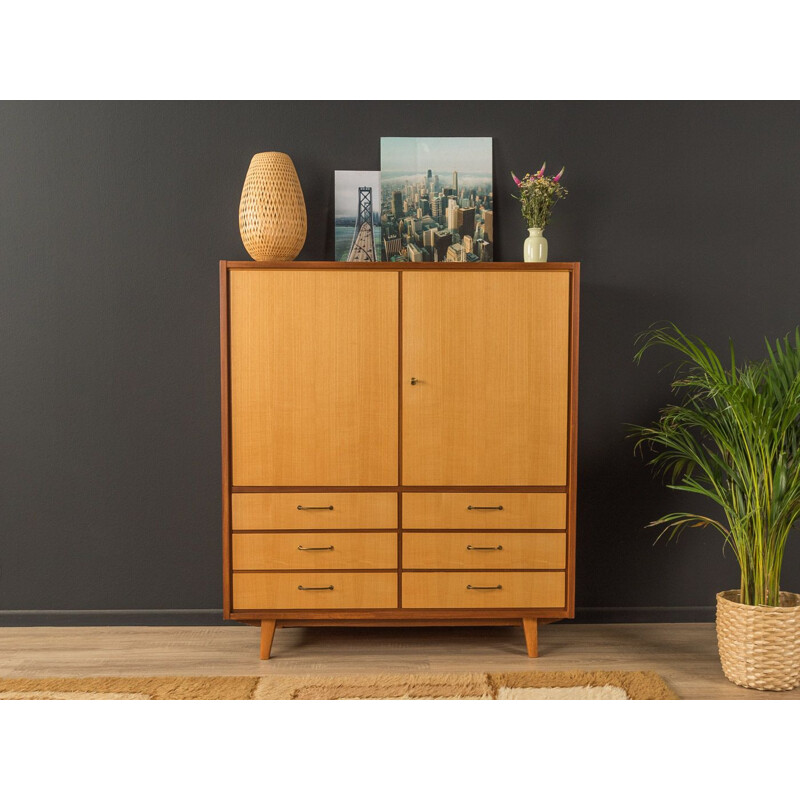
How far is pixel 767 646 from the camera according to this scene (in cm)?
260

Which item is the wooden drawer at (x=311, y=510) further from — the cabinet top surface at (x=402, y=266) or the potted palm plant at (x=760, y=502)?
the potted palm plant at (x=760, y=502)

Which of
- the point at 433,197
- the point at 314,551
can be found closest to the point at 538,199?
the point at 433,197

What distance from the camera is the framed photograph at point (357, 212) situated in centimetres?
321

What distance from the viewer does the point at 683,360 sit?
3297mm

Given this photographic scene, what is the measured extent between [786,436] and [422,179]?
70.8 inches

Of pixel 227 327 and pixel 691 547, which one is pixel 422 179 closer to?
pixel 227 327

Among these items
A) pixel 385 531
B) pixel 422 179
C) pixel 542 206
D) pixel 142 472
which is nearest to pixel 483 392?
pixel 385 531

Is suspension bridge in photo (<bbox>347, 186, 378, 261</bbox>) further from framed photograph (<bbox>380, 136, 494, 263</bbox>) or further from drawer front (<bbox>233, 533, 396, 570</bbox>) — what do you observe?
drawer front (<bbox>233, 533, 396, 570</bbox>)

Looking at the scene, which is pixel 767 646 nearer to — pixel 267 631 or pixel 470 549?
pixel 470 549

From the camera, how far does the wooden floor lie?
2.81 meters

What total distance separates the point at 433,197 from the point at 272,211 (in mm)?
731

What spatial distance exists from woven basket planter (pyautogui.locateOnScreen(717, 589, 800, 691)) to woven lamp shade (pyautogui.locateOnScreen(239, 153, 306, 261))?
2.19 m

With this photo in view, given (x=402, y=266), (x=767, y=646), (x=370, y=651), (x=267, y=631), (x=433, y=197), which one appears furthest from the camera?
(x=433, y=197)

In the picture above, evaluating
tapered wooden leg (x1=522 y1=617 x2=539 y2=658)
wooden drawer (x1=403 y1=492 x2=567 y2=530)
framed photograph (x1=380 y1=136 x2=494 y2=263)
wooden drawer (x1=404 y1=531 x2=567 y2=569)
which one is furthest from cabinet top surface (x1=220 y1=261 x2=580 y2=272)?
tapered wooden leg (x1=522 y1=617 x2=539 y2=658)
